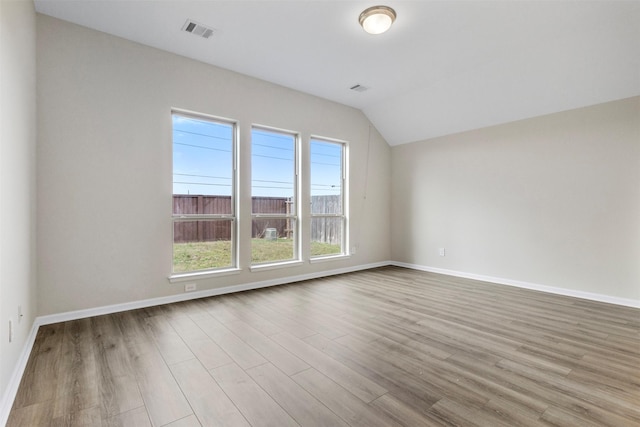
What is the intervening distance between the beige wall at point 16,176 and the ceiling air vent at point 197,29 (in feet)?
4.01

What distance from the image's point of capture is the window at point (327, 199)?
5.07m

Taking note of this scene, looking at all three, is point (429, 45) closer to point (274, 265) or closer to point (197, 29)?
point (197, 29)

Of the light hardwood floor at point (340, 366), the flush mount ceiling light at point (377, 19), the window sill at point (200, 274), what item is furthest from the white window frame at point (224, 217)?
the flush mount ceiling light at point (377, 19)

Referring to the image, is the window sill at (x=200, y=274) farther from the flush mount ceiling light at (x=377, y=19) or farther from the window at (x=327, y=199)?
the flush mount ceiling light at (x=377, y=19)

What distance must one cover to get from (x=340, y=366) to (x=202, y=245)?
255 centimetres

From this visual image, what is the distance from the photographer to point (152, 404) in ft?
5.52

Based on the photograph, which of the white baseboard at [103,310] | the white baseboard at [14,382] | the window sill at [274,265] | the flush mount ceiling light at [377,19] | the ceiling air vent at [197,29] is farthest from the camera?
the window sill at [274,265]

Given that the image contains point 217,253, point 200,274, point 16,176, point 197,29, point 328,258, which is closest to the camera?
point 16,176

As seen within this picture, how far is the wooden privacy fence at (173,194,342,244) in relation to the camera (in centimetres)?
377

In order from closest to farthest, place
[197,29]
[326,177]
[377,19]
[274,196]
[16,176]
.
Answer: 1. [16,176]
2. [377,19]
3. [197,29]
4. [274,196]
5. [326,177]

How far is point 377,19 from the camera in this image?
282cm

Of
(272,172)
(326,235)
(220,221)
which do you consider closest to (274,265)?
(220,221)

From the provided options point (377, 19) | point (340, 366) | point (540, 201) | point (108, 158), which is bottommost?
point (340, 366)

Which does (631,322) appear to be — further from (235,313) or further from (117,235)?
(117,235)
